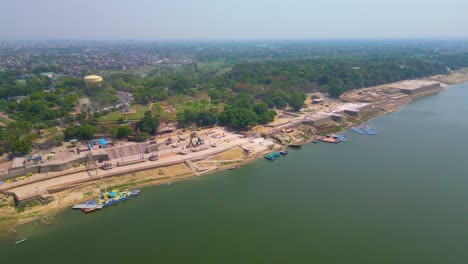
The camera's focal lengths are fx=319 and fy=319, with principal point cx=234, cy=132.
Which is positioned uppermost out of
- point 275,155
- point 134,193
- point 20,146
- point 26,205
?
point 20,146

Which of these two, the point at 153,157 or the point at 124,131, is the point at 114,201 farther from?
the point at 124,131

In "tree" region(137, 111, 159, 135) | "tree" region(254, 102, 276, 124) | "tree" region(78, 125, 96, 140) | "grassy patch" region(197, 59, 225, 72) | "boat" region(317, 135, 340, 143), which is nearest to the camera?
"tree" region(78, 125, 96, 140)

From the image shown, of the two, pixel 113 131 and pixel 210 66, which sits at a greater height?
pixel 210 66

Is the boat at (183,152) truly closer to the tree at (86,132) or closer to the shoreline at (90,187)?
the shoreline at (90,187)

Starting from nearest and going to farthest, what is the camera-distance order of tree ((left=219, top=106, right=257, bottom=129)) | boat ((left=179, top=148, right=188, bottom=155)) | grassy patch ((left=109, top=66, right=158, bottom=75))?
boat ((left=179, top=148, right=188, bottom=155)) → tree ((left=219, top=106, right=257, bottom=129)) → grassy patch ((left=109, top=66, right=158, bottom=75))

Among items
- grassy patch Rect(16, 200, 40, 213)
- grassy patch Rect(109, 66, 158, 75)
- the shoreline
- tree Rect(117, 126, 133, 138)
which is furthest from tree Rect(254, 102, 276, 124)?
grassy patch Rect(109, 66, 158, 75)

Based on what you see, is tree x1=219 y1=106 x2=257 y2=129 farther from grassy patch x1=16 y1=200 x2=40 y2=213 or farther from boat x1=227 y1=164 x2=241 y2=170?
grassy patch x1=16 y1=200 x2=40 y2=213

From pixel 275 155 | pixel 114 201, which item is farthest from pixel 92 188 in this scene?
pixel 275 155

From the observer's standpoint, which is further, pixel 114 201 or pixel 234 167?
pixel 234 167

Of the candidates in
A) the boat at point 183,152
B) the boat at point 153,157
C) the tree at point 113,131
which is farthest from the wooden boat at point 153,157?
the tree at point 113,131
